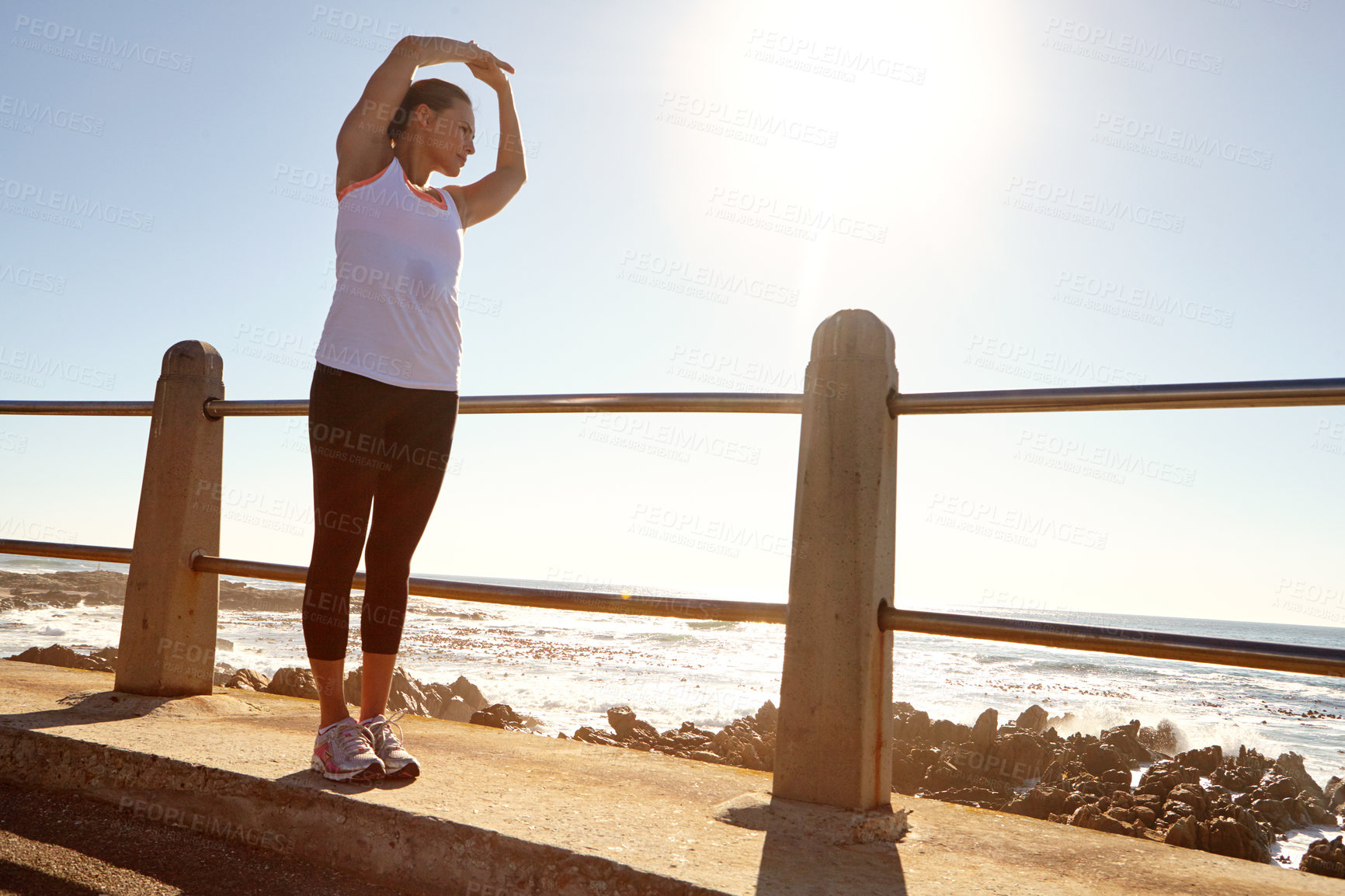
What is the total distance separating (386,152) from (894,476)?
1.39 metres

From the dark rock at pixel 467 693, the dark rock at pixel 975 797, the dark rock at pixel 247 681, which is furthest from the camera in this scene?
the dark rock at pixel 467 693

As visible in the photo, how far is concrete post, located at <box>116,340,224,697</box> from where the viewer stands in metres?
2.63

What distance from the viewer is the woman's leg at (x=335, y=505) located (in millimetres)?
1903

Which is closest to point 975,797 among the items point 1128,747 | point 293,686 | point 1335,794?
point 1128,747

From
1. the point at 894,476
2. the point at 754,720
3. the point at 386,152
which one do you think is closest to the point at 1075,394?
the point at 894,476

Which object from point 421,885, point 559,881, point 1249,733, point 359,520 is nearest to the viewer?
point 559,881

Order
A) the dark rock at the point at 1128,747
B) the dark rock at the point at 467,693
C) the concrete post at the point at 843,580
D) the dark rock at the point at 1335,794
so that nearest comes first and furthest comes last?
the concrete post at the point at 843,580, the dark rock at the point at 1335,794, the dark rock at the point at 1128,747, the dark rock at the point at 467,693

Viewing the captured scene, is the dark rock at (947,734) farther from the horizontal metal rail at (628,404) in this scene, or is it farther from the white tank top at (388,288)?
the white tank top at (388,288)

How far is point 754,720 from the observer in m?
6.64

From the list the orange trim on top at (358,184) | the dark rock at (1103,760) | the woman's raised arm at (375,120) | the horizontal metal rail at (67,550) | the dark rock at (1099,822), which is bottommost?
the dark rock at (1103,760)

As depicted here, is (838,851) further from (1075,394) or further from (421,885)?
(1075,394)

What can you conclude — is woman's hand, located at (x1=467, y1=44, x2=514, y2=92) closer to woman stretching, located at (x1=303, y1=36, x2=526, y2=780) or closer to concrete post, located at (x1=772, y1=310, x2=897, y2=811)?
woman stretching, located at (x1=303, y1=36, x2=526, y2=780)

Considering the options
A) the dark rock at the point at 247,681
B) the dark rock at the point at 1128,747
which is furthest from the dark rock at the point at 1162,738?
the dark rock at the point at 247,681

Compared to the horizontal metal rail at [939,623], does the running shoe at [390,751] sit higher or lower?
lower
